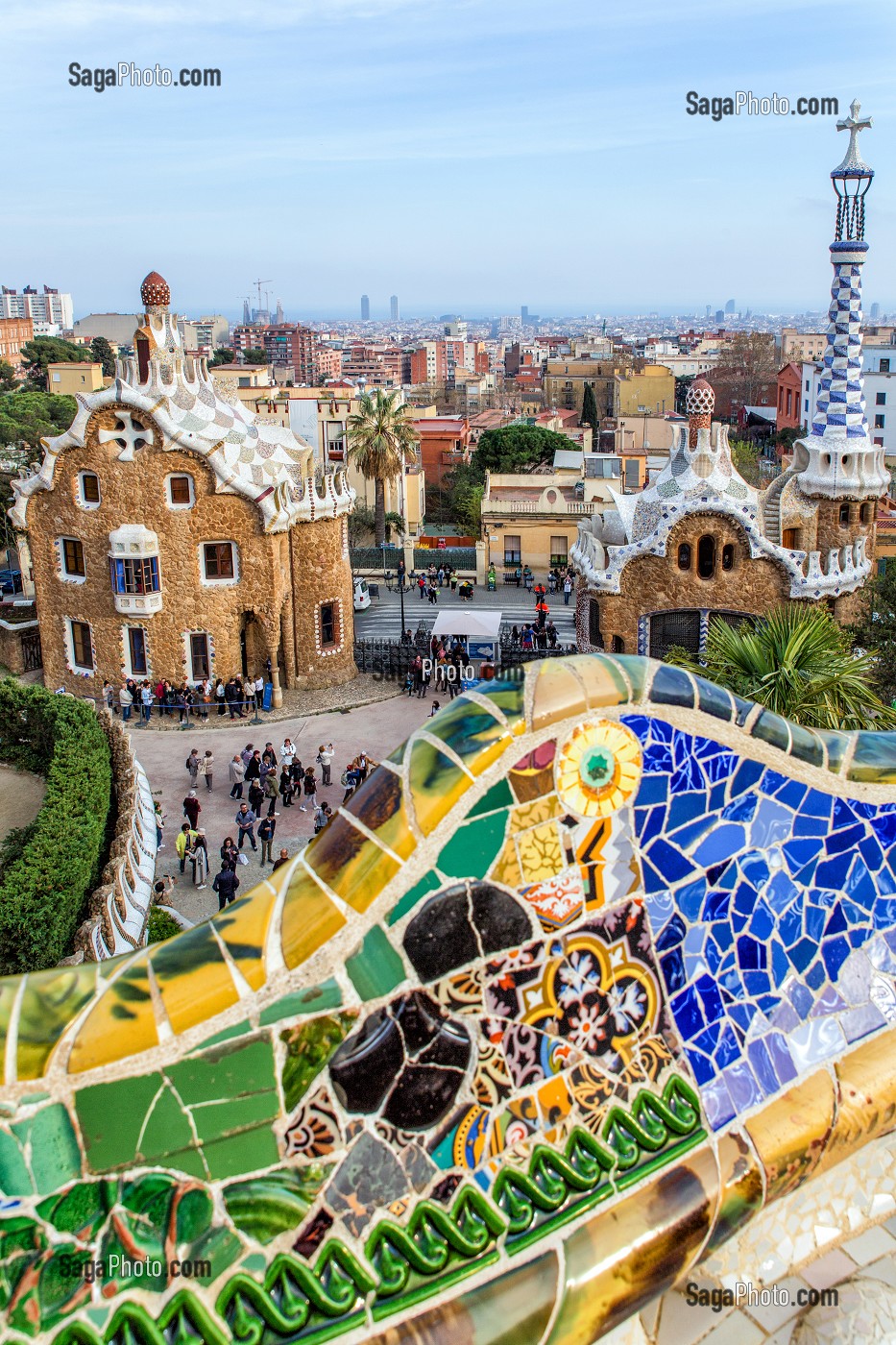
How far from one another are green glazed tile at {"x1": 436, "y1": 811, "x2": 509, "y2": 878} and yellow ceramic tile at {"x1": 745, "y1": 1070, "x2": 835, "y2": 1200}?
2.11 m

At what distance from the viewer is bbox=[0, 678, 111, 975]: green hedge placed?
12.1 m

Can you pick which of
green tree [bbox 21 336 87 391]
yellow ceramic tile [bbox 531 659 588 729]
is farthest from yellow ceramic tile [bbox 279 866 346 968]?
green tree [bbox 21 336 87 391]

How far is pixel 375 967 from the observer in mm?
5781

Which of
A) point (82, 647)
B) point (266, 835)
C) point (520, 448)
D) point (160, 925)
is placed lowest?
point (160, 925)

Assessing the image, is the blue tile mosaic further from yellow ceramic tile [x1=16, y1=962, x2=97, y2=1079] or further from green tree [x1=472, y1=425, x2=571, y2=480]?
green tree [x1=472, y1=425, x2=571, y2=480]

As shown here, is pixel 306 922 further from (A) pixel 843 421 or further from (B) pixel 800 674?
(A) pixel 843 421

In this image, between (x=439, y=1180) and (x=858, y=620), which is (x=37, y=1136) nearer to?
(x=439, y=1180)

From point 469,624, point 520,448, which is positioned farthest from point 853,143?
point 520,448

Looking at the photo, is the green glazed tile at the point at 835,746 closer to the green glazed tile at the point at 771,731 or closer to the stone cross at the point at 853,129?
the green glazed tile at the point at 771,731

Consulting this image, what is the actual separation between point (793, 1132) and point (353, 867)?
9.37 ft

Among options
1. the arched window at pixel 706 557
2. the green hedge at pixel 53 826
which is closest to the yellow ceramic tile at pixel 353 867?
the green hedge at pixel 53 826

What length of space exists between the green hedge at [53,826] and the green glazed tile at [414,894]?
7297 millimetres

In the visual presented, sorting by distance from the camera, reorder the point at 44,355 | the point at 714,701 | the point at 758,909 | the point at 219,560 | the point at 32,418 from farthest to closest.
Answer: the point at 44,355 < the point at 32,418 < the point at 219,560 < the point at 758,909 < the point at 714,701

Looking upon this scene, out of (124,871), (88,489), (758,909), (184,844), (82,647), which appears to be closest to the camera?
(758,909)
